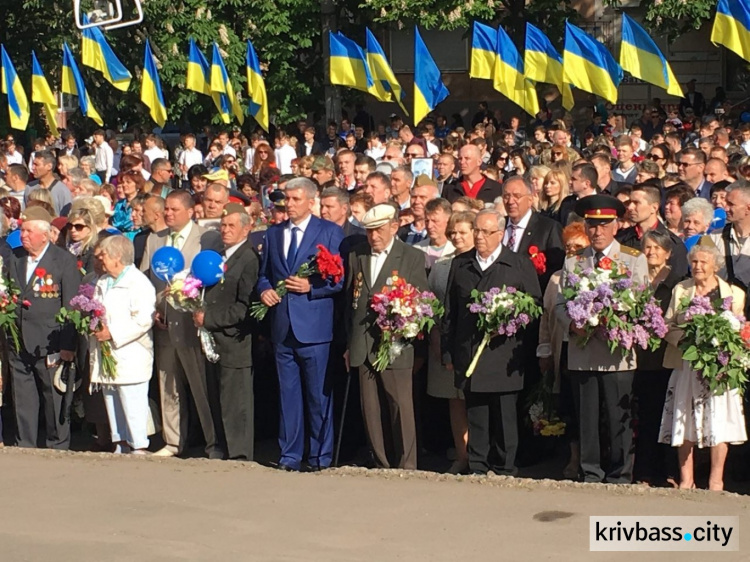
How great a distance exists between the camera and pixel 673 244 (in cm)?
927

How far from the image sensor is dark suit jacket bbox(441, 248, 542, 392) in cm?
915

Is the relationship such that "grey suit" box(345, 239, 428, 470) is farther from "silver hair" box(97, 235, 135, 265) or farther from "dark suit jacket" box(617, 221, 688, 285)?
"silver hair" box(97, 235, 135, 265)

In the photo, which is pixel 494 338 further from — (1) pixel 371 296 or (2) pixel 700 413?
(2) pixel 700 413

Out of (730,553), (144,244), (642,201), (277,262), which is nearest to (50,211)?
(144,244)

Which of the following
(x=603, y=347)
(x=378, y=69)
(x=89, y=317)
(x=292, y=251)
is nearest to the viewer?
(x=603, y=347)

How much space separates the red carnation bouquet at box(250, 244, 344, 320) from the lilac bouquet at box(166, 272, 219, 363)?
0.44 meters

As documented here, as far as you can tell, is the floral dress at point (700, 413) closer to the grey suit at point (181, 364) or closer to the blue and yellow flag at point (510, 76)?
the grey suit at point (181, 364)

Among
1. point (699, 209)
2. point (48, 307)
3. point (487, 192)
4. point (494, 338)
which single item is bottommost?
point (494, 338)

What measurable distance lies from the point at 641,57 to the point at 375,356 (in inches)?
339

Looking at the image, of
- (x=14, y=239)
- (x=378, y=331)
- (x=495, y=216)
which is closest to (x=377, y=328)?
(x=378, y=331)

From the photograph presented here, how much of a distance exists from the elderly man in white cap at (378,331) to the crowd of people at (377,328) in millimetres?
14

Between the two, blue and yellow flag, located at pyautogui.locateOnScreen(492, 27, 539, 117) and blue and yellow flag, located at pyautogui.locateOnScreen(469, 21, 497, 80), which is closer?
blue and yellow flag, located at pyautogui.locateOnScreen(492, 27, 539, 117)

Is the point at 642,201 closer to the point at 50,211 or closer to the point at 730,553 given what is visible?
the point at 730,553

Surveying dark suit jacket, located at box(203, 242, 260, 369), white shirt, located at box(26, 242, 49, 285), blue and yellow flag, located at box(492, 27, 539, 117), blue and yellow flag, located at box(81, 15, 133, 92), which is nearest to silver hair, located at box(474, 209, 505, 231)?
dark suit jacket, located at box(203, 242, 260, 369)
